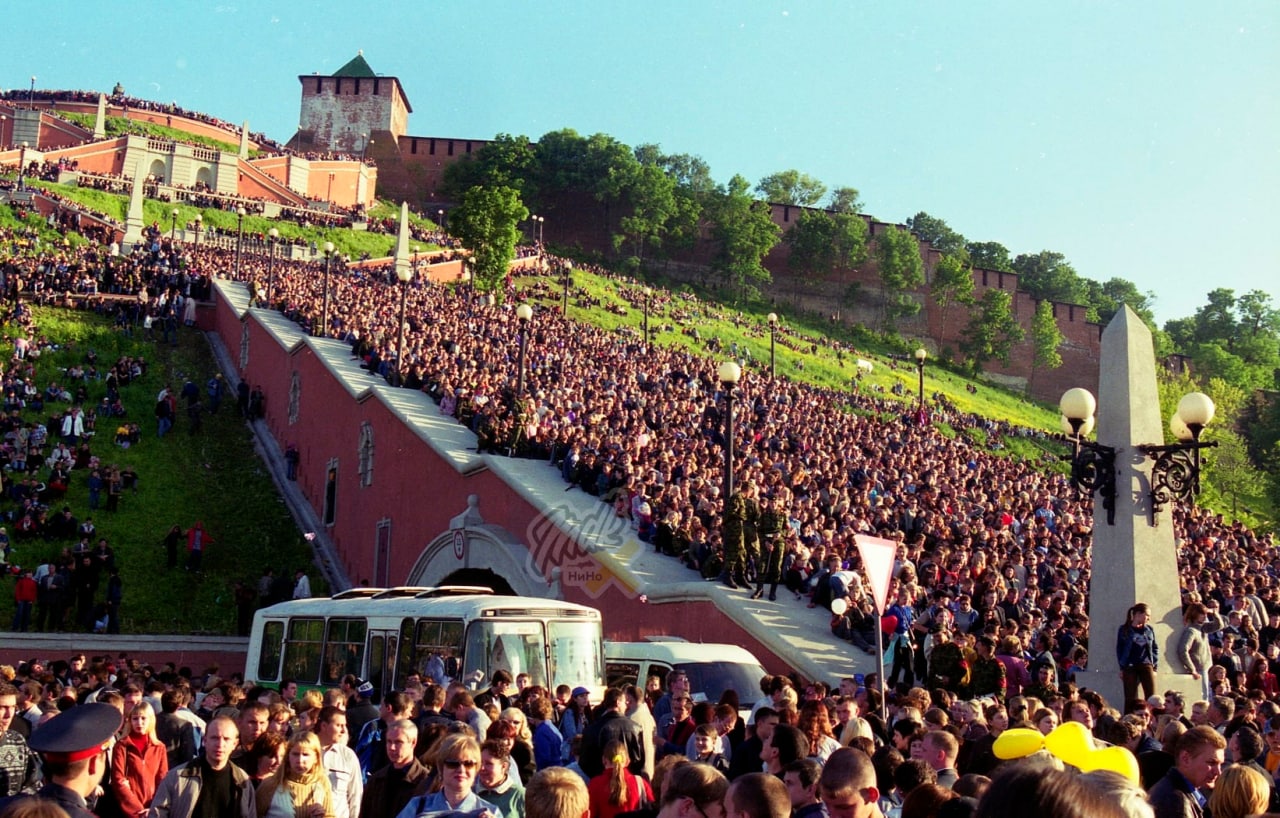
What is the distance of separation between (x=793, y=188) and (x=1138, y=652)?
10021 centimetres

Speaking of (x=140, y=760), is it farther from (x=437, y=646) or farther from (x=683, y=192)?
(x=683, y=192)

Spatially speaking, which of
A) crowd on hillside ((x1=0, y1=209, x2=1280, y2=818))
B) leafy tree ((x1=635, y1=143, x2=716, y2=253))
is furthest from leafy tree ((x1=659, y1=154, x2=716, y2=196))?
crowd on hillside ((x1=0, y1=209, x2=1280, y2=818))

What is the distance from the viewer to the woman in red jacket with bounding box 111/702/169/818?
297 inches

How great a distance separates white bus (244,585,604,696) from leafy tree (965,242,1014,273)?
3808 inches

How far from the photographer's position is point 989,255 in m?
109

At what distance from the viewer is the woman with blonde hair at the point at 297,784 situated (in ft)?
20.8

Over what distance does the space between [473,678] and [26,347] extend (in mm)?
26490

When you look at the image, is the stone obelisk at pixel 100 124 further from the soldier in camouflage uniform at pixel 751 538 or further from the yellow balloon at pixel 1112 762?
the yellow balloon at pixel 1112 762

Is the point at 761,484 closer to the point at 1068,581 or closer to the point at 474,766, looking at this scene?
the point at 1068,581

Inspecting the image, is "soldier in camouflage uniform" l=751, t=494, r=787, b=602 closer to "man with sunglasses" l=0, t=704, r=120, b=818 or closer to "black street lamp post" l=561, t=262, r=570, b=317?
"man with sunglasses" l=0, t=704, r=120, b=818

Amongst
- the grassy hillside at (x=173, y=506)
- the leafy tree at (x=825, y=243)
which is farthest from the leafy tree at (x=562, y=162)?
the grassy hillside at (x=173, y=506)

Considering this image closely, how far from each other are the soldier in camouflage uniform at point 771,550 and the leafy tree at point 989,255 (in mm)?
93691

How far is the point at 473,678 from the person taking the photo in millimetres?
14531

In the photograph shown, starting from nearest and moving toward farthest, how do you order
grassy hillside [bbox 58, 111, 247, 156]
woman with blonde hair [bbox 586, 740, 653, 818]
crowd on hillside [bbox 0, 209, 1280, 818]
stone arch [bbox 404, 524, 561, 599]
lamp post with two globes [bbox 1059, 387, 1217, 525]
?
woman with blonde hair [bbox 586, 740, 653, 818] → crowd on hillside [bbox 0, 209, 1280, 818] → lamp post with two globes [bbox 1059, 387, 1217, 525] → stone arch [bbox 404, 524, 561, 599] → grassy hillside [bbox 58, 111, 247, 156]
